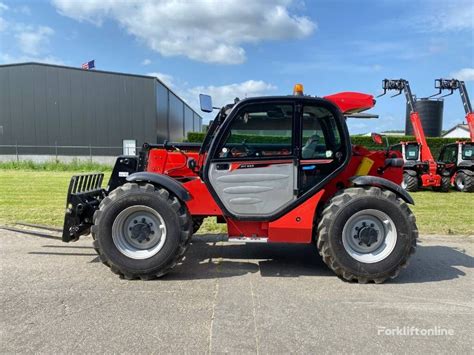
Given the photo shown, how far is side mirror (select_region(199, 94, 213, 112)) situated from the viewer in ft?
17.3

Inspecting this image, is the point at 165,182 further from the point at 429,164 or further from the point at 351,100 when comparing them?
the point at 429,164

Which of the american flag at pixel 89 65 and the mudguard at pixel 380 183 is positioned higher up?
the american flag at pixel 89 65

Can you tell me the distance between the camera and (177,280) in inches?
177

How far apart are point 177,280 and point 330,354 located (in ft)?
6.80

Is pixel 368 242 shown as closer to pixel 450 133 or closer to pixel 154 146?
pixel 154 146

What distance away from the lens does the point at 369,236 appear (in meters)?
4.58

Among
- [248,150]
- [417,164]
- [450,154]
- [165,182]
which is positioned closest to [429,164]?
[417,164]

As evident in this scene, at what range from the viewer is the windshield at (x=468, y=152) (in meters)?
15.1

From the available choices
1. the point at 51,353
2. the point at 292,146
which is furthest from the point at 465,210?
the point at 51,353

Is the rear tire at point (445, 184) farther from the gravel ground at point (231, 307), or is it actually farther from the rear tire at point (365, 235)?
the rear tire at point (365, 235)

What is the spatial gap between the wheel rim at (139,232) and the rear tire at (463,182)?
13.6 meters

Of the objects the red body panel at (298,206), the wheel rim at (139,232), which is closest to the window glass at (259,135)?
the red body panel at (298,206)

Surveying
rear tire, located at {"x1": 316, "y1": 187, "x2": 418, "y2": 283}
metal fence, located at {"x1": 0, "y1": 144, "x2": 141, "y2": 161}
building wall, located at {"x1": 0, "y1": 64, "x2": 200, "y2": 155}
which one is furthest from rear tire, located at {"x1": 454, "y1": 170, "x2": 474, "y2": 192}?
metal fence, located at {"x1": 0, "y1": 144, "x2": 141, "y2": 161}

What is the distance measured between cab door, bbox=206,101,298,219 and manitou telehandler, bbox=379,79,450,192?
10.9 m
